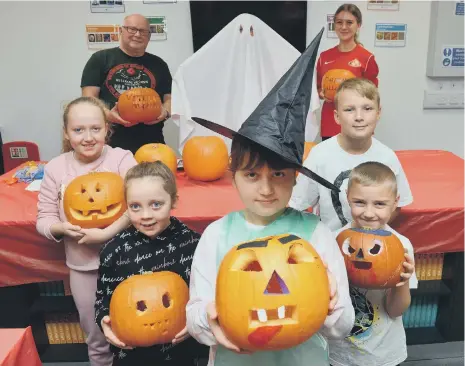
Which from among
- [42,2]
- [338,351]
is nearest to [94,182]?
[338,351]

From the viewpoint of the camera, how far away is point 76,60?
141 inches

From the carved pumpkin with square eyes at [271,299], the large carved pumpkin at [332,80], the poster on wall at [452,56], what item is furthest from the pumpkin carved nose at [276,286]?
the poster on wall at [452,56]

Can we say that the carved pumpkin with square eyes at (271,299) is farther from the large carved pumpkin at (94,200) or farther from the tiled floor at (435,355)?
the tiled floor at (435,355)

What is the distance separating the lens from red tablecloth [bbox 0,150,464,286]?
1.89 m

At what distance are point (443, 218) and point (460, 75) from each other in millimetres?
2275

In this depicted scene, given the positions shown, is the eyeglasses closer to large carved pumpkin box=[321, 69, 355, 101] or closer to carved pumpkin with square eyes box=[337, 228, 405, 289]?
large carved pumpkin box=[321, 69, 355, 101]

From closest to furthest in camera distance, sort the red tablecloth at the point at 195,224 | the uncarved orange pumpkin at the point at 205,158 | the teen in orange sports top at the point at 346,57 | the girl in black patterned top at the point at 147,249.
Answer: the girl in black patterned top at the point at 147,249, the red tablecloth at the point at 195,224, the uncarved orange pumpkin at the point at 205,158, the teen in orange sports top at the point at 346,57

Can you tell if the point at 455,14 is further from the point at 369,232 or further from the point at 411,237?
the point at 369,232

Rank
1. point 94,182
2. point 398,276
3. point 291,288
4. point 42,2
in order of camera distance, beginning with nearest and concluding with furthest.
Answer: point 291,288 < point 398,276 < point 94,182 < point 42,2

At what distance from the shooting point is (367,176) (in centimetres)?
134

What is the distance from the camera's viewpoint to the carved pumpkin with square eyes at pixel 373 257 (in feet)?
4.13

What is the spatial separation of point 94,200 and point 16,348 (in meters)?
0.54

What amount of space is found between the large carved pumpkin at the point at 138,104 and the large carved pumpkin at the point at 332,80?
955mm

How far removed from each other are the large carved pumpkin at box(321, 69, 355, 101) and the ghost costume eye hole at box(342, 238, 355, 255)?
145 centimetres
